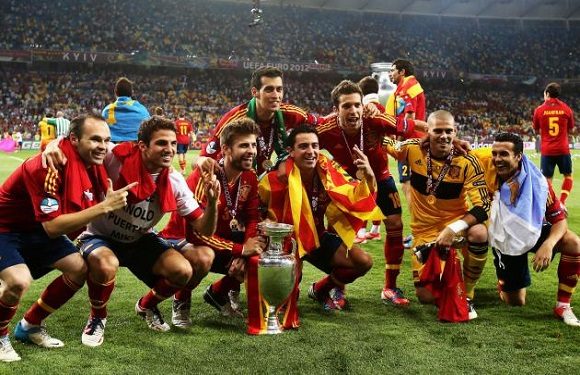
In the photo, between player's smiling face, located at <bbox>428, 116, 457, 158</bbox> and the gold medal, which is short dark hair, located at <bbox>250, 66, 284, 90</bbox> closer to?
the gold medal

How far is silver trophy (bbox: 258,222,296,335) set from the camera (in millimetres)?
3912

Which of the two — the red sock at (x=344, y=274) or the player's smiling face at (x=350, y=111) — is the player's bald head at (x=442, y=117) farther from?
the red sock at (x=344, y=274)

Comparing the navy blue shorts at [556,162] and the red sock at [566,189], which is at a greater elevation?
the navy blue shorts at [556,162]

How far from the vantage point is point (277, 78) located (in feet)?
16.2

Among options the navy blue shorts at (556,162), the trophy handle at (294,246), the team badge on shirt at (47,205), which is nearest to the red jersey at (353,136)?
the trophy handle at (294,246)

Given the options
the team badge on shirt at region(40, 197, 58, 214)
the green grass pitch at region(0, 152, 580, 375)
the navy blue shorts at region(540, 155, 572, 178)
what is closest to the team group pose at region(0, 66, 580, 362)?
the team badge on shirt at region(40, 197, 58, 214)

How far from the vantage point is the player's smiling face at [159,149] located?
3.91m

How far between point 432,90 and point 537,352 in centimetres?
3933

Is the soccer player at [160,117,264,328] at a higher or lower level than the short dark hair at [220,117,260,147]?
lower

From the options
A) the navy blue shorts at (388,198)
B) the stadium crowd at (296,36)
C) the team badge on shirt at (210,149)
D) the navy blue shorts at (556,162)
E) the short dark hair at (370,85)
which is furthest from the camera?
the stadium crowd at (296,36)

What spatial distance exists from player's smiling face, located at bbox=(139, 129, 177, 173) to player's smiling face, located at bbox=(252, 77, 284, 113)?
1142 mm

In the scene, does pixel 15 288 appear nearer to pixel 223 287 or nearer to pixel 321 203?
pixel 223 287

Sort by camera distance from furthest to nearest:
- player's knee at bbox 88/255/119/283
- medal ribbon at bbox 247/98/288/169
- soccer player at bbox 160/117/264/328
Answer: medal ribbon at bbox 247/98/288/169, soccer player at bbox 160/117/264/328, player's knee at bbox 88/255/119/283

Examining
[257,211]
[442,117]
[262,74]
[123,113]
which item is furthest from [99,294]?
[123,113]
